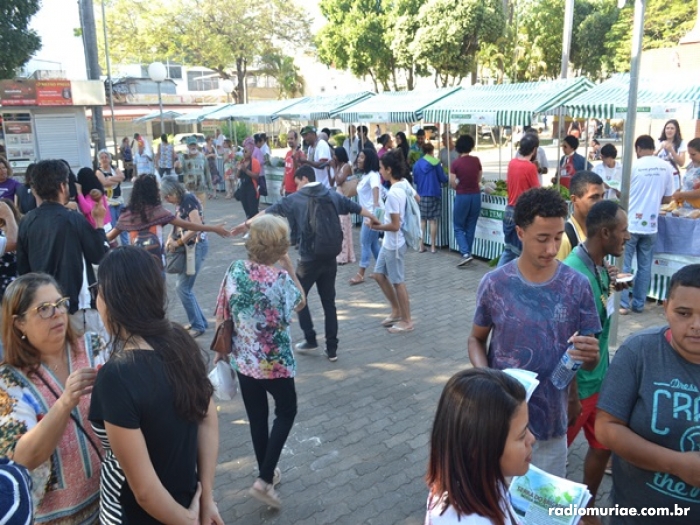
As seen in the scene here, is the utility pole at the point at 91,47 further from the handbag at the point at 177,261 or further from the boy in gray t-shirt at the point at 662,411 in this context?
the boy in gray t-shirt at the point at 662,411

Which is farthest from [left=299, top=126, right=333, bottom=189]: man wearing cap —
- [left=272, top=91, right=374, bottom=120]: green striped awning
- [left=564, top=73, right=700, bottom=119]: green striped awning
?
[left=564, top=73, right=700, bottom=119]: green striped awning

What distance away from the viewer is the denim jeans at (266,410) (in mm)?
3428

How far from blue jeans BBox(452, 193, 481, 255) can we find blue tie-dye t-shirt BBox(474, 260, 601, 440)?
680 centimetres

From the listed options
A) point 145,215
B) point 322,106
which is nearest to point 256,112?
point 322,106

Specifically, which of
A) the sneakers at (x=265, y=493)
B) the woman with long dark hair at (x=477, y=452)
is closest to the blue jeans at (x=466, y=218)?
the sneakers at (x=265, y=493)

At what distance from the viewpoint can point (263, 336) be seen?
337 centimetres

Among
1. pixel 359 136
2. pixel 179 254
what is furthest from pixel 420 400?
pixel 359 136

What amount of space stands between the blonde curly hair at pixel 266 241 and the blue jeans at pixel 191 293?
120 inches

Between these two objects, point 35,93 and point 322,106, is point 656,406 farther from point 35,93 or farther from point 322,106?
point 35,93

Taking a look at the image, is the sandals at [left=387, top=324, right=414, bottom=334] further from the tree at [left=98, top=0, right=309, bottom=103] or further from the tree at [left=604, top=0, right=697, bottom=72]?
the tree at [left=98, top=0, right=309, bottom=103]

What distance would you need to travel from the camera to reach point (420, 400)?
193 inches

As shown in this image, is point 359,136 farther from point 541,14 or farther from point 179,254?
point 541,14

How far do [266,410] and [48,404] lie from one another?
5.35 feet

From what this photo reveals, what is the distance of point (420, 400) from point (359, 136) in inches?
451
